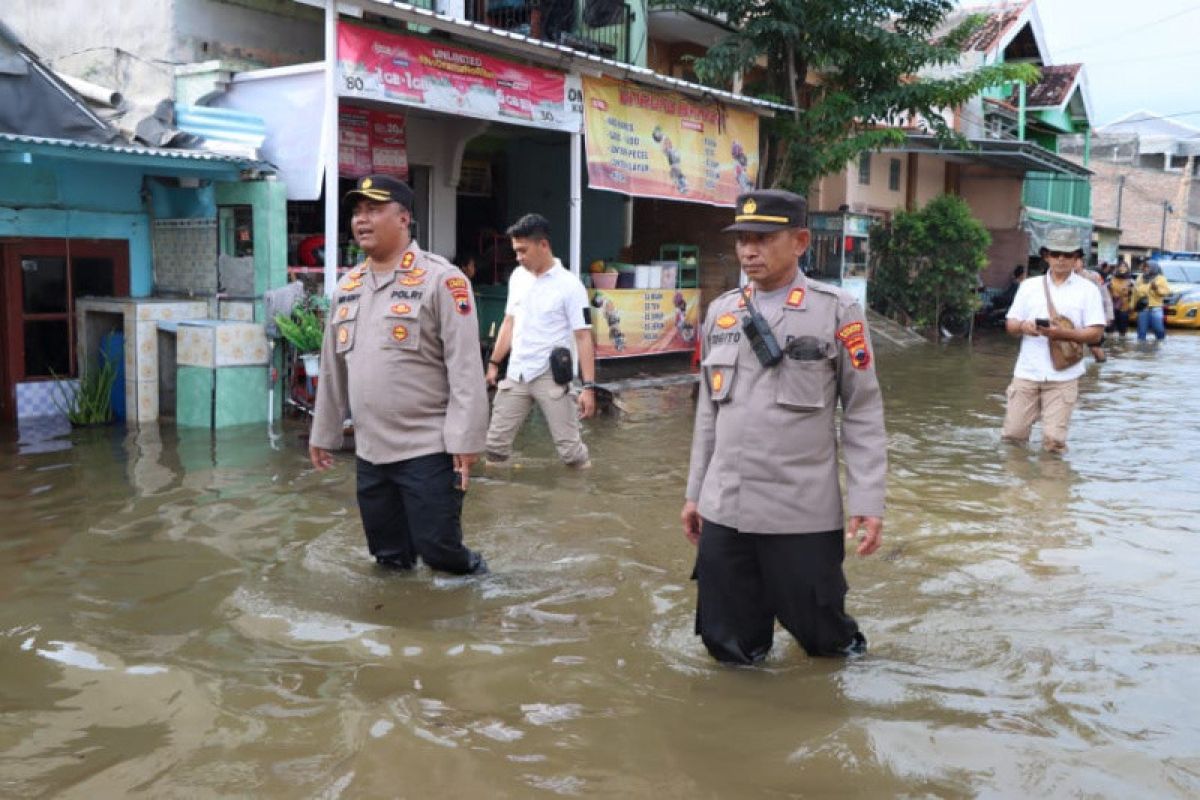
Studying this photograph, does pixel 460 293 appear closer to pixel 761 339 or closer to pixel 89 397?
pixel 761 339

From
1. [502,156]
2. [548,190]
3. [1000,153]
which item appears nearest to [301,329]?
[548,190]

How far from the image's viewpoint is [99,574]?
525cm

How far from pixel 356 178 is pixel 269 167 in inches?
115

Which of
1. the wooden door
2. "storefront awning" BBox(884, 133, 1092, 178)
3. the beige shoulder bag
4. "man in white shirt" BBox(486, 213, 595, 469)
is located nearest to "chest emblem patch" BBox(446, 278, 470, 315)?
"man in white shirt" BBox(486, 213, 595, 469)

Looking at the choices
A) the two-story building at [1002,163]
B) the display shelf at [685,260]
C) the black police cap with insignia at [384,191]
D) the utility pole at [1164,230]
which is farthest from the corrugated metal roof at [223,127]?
the utility pole at [1164,230]

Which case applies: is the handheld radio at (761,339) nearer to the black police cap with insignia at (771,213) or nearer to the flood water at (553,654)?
A: the black police cap with insignia at (771,213)

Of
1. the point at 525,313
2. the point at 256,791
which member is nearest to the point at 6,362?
the point at 525,313

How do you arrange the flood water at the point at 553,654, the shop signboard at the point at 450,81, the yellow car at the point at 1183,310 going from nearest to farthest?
the flood water at the point at 553,654
the shop signboard at the point at 450,81
the yellow car at the point at 1183,310

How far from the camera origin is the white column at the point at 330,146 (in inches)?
357

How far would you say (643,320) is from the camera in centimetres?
1385

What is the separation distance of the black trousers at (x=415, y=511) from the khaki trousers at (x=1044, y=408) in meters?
5.07

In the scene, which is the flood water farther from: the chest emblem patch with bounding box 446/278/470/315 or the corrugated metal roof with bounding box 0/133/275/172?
the corrugated metal roof with bounding box 0/133/275/172

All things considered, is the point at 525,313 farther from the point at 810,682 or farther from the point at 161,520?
the point at 810,682

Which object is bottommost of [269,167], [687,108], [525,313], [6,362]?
[6,362]
